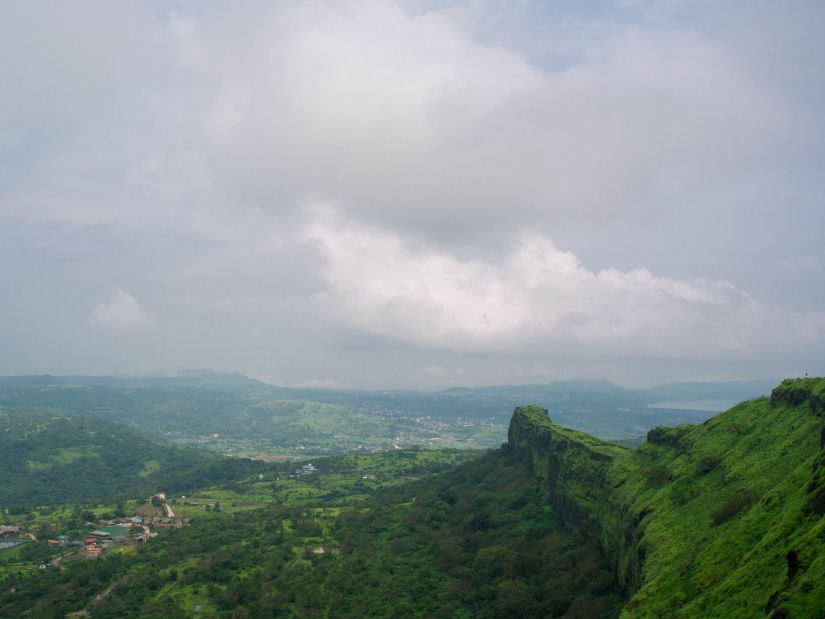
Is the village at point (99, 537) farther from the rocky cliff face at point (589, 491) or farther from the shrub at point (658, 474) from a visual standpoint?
the shrub at point (658, 474)

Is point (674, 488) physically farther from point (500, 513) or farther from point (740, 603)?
point (500, 513)

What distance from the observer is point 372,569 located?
234 feet

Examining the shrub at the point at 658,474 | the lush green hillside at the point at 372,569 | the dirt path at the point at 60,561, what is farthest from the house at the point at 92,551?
the shrub at the point at 658,474

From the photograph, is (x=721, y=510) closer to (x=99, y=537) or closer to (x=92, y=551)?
(x=92, y=551)

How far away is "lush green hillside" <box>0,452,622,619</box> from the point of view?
A: 49.6 meters

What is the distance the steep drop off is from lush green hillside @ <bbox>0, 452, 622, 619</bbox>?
5414mm

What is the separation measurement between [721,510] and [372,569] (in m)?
52.8

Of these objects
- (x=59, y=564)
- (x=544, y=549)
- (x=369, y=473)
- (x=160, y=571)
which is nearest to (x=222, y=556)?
(x=160, y=571)

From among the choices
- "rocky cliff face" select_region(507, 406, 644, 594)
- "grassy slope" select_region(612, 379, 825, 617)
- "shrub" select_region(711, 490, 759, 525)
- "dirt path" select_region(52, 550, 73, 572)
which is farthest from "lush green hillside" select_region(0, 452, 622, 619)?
"shrub" select_region(711, 490, 759, 525)

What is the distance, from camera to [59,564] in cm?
8719

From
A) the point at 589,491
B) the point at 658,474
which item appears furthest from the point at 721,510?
the point at 589,491

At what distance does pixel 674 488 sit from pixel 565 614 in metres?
12.9

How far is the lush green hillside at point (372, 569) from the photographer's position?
49.6 meters

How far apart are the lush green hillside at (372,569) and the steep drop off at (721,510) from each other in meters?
5.41
